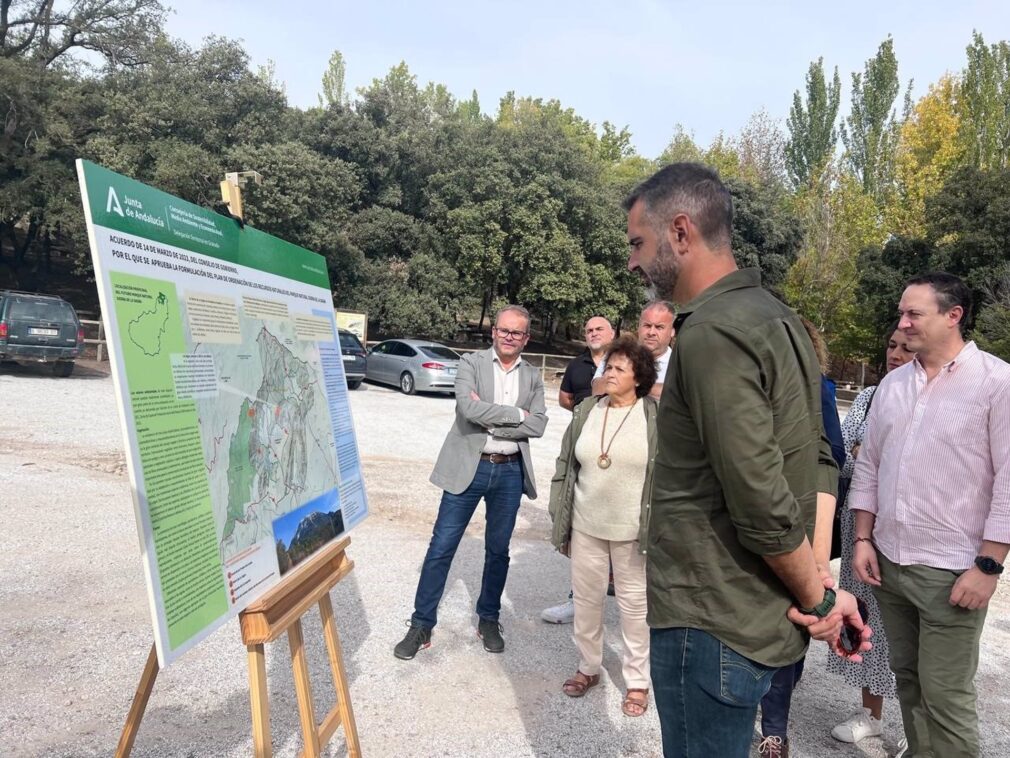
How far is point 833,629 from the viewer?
5.60 ft

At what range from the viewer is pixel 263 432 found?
2293mm

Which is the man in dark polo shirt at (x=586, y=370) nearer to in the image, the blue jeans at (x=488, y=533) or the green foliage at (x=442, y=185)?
the blue jeans at (x=488, y=533)

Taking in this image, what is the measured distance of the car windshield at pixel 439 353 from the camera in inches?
655

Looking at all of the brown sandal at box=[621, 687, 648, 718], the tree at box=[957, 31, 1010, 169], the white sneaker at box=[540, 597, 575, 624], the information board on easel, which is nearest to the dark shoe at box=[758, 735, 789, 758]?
the brown sandal at box=[621, 687, 648, 718]

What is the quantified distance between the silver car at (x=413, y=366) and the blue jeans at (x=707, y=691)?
1397cm

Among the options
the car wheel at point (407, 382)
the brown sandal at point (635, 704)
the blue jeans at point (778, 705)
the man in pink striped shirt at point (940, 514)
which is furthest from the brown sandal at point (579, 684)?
the car wheel at point (407, 382)

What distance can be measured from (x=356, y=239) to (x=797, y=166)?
26177 millimetres

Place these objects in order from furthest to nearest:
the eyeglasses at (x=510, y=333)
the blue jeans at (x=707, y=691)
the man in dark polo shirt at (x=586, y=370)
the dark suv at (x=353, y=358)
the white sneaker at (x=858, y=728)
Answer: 1. the dark suv at (x=353, y=358)
2. the man in dark polo shirt at (x=586, y=370)
3. the eyeglasses at (x=510, y=333)
4. the white sneaker at (x=858, y=728)
5. the blue jeans at (x=707, y=691)

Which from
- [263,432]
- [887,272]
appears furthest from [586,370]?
[887,272]

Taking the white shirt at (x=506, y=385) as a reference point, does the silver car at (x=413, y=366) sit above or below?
below

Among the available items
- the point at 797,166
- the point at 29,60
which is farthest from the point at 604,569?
the point at 797,166

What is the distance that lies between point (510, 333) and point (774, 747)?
97.9 inches

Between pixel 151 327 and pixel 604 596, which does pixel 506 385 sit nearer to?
pixel 604 596

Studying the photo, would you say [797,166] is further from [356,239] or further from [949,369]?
[949,369]
